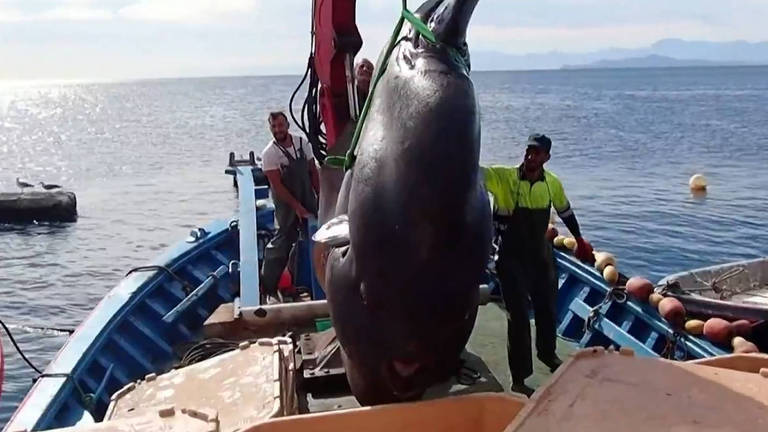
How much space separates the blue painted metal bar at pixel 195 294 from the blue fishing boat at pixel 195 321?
0.04 ft

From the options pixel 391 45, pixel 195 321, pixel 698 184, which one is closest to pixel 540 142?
pixel 391 45

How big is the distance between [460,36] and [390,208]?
0.87 metres

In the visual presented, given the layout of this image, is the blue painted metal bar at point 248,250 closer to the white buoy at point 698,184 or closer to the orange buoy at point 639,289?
the orange buoy at point 639,289

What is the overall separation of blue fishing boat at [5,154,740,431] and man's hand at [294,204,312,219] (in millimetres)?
188

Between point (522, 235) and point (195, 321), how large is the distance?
14.8 ft

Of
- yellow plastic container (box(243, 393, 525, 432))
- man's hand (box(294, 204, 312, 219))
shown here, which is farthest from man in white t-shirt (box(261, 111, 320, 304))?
yellow plastic container (box(243, 393, 525, 432))

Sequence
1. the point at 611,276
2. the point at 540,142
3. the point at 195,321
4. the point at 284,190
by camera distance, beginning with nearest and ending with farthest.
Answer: the point at 540,142
the point at 611,276
the point at 284,190
the point at 195,321

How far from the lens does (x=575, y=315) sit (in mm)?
8852

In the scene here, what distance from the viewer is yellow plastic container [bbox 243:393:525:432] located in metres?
3.54

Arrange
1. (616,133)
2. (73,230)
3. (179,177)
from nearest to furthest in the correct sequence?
(73,230)
(179,177)
(616,133)

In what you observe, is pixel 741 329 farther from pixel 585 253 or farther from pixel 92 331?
pixel 92 331

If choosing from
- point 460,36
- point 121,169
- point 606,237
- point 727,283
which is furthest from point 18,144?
point 460,36

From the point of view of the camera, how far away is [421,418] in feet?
11.8

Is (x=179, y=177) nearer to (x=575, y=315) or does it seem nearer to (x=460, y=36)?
(x=575, y=315)
